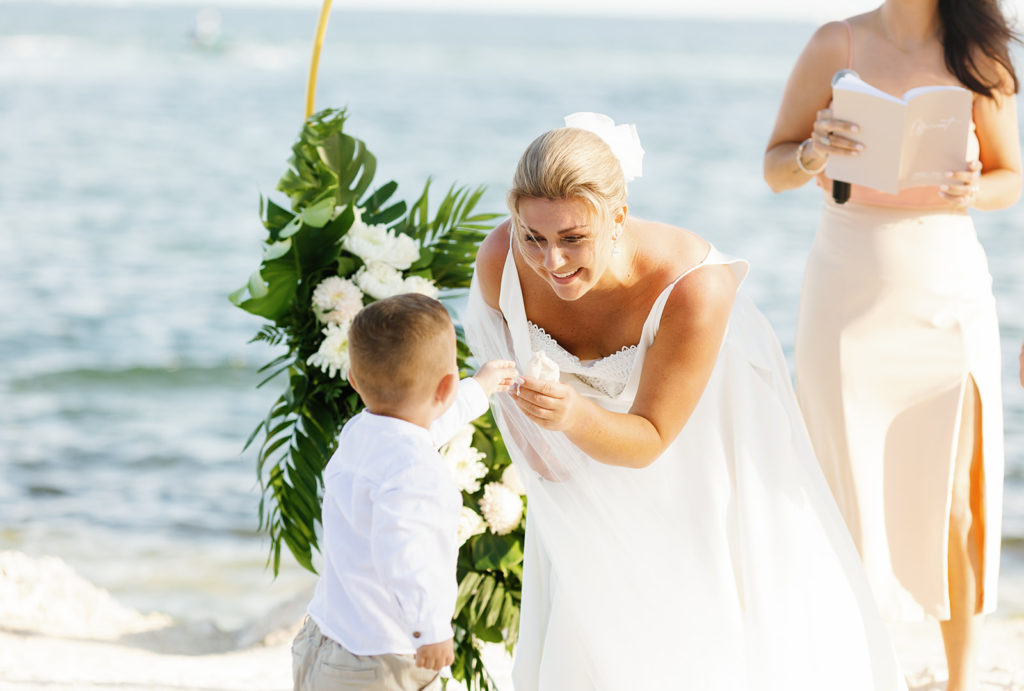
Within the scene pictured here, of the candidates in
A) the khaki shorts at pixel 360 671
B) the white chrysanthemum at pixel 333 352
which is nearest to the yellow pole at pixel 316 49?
the white chrysanthemum at pixel 333 352

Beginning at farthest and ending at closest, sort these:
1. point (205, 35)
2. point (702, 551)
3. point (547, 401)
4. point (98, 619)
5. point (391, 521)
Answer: point (205, 35) < point (98, 619) < point (702, 551) < point (547, 401) < point (391, 521)

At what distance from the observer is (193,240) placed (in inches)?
553

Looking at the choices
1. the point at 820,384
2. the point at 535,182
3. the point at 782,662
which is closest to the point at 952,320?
the point at 820,384

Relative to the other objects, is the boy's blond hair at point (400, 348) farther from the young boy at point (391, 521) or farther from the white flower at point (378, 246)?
the white flower at point (378, 246)

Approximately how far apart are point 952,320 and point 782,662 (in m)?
1.15

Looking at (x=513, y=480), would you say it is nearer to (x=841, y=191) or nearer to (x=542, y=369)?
(x=542, y=369)

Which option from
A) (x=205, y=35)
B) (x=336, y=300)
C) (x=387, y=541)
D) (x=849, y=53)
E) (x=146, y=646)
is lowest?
(x=146, y=646)

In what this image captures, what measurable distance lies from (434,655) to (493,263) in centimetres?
119

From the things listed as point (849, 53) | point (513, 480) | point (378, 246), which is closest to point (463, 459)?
point (513, 480)

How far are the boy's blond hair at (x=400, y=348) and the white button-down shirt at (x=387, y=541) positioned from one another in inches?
2.9

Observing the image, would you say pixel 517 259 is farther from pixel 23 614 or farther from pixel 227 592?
pixel 227 592

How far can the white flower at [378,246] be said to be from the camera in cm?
324

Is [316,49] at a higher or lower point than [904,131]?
higher

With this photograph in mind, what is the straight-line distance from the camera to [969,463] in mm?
3248
